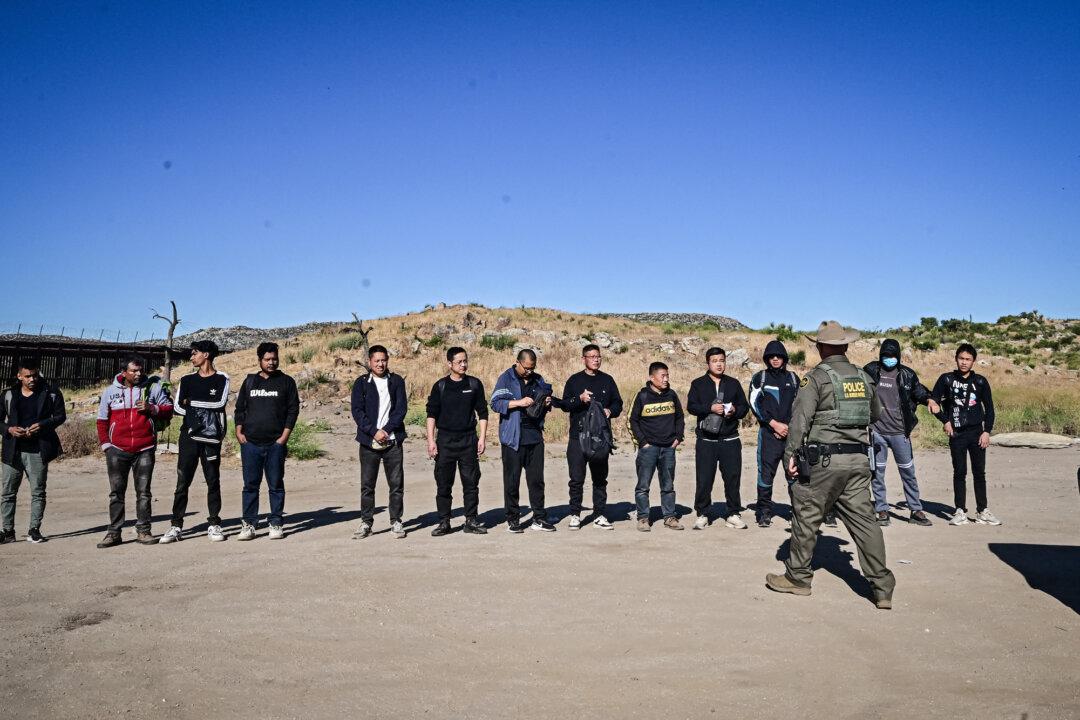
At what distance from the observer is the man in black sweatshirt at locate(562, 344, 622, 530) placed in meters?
9.02

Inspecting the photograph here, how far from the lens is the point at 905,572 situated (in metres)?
6.91

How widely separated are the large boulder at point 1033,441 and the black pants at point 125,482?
16867 mm

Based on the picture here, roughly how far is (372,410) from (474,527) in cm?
173

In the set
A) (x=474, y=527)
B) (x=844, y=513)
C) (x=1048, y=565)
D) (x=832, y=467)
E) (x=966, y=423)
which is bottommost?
(x=1048, y=565)

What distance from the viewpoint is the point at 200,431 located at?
8.55m

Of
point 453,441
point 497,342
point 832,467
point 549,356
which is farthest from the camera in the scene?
point 497,342

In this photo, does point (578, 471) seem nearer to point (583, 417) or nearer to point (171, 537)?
point (583, 417)

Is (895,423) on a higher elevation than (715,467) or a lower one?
higher

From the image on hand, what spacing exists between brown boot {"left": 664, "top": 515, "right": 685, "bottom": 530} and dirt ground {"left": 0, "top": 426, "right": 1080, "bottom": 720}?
0.16 m

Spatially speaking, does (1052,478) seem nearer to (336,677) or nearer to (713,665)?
(713,665)

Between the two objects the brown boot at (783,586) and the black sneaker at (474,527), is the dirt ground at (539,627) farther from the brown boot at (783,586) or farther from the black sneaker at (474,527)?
the black sneaker at (474,527)

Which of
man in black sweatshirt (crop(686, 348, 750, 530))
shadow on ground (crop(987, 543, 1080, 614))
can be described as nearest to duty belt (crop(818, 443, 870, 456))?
shadow on ground (crop(987, 543, 1080, 614))

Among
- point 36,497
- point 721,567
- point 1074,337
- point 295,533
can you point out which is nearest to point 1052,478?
point 721,567

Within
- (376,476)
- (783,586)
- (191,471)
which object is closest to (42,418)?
(191,471)
